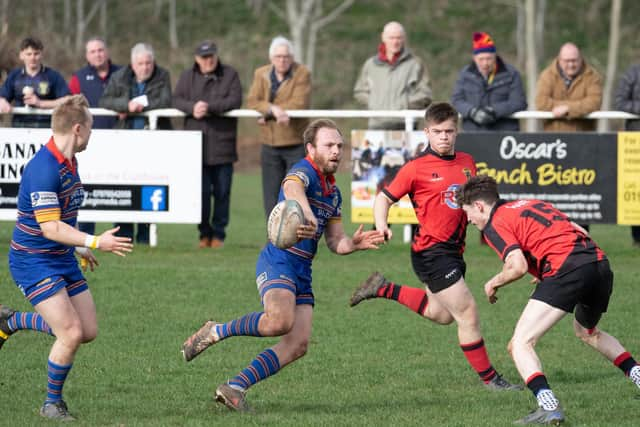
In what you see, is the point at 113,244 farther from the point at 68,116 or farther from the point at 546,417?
the point at 546,417

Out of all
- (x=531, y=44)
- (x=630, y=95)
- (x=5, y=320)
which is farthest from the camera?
(x=531, y=44)

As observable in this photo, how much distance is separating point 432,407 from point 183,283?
16.6 feet

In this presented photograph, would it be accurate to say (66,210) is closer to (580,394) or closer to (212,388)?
(212,388)

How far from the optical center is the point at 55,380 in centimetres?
708

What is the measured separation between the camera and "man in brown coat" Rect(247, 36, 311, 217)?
13.9m

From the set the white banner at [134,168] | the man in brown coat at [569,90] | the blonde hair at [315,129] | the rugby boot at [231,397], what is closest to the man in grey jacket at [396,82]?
the man in brown coat at [569,90]

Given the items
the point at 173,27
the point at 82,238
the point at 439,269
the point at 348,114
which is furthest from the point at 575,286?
the point at 173,27

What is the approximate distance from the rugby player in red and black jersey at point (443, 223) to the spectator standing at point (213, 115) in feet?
18.6

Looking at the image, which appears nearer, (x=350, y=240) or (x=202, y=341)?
(x=202, y=341)

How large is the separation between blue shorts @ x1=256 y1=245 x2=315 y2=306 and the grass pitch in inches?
29.3

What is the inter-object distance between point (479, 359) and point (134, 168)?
6610 mm

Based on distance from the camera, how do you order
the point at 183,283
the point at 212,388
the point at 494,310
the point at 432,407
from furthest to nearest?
the point at 183,283 < the point at 494,310 < the point at 212,388 < the point at 432,407

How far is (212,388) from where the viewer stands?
26.5 feet

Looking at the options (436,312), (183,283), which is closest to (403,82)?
(183,283)
